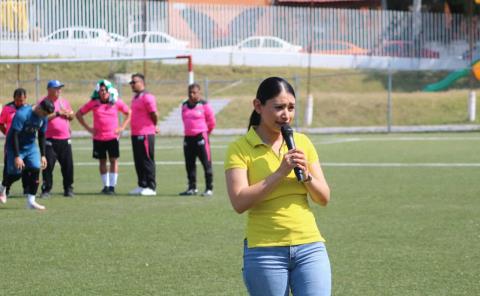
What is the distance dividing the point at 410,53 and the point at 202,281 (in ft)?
131

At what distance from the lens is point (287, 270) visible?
5672mm

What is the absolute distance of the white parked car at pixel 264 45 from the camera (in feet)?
157

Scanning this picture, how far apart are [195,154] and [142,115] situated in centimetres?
115

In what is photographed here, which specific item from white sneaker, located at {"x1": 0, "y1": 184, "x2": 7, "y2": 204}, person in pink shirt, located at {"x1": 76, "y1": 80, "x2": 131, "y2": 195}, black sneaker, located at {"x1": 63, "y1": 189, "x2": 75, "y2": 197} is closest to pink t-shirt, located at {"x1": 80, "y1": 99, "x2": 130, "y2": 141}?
person in pink shirt, located at {"x1": 76, "y1": 80, "x2": 131, "y2": 195}

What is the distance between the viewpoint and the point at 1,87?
3516 cm

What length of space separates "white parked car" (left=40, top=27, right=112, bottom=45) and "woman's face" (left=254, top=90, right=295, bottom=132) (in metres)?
35.9

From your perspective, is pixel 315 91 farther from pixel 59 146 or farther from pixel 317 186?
pixel 317 186

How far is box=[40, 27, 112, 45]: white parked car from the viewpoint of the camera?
135 ft

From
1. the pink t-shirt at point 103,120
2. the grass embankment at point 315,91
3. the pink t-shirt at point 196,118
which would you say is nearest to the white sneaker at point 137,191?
the pink t-shirt at point 103,120

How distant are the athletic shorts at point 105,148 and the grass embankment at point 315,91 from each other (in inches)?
681

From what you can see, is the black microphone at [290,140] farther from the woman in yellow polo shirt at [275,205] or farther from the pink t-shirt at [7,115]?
the pink t-shirt at [7,115]

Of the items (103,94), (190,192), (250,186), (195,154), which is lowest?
(190,192)

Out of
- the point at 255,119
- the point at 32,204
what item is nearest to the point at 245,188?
the point at 255,119

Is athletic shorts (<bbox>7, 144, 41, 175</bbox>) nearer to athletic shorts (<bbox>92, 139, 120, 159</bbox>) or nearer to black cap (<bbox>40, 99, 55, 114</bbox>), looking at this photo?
black cap (<bbox>40, 99, 55, 114</bbox>)
